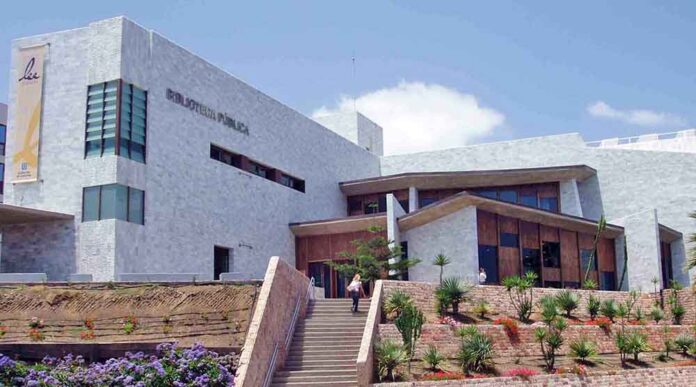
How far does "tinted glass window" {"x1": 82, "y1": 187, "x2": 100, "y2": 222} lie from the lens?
28375mm

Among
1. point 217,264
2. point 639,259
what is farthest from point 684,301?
point 217,264

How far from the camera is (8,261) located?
29.8 m

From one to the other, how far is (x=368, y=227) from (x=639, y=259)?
13.2m

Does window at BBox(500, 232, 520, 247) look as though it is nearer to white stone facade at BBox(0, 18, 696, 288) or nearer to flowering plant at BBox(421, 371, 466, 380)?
white stone facade at BBox(0, 18, 696, 288)

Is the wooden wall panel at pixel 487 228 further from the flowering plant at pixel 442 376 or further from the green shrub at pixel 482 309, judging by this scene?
the flowering plant at pixel 442 376

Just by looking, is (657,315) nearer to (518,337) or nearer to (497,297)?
(497,297)

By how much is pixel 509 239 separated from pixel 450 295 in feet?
36.6

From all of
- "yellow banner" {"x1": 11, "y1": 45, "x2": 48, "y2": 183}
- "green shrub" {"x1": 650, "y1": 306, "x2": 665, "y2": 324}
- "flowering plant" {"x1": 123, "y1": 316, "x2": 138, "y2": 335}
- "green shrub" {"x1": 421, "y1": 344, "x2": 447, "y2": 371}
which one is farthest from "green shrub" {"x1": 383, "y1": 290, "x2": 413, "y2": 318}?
"yellow banner" {"x1": 11, "y1": 45, "x2": 48, "y2": 183}

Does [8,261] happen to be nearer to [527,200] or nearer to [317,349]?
[317,349]

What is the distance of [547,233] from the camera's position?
36.9 m

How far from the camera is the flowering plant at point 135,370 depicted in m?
17.1

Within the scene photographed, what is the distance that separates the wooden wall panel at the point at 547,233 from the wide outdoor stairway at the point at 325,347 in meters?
14.6

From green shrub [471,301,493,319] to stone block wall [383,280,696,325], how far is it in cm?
15

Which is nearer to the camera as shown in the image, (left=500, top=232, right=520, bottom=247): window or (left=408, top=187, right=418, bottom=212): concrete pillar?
(left=500, top=232, right=520, bottom=247): window
